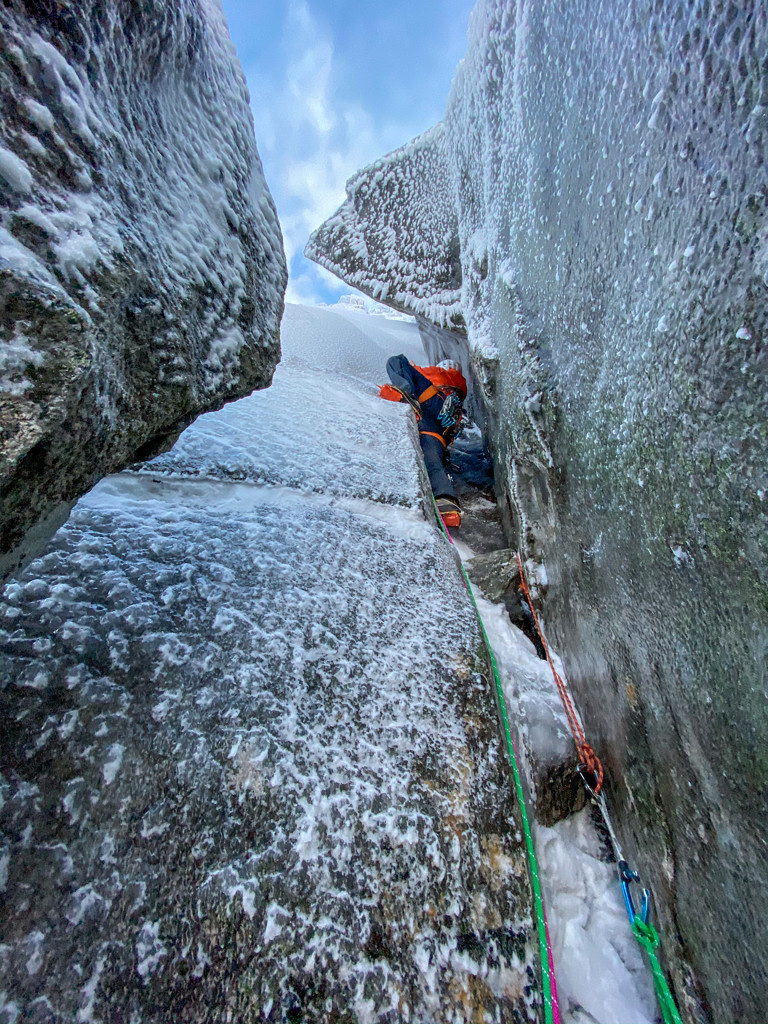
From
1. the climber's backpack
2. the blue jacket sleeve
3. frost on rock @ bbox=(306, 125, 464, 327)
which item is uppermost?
frost on rock @ bbox=(306, 125, 464, 327)

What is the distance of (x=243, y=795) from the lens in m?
0.87

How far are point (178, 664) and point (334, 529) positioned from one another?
75 centimetres

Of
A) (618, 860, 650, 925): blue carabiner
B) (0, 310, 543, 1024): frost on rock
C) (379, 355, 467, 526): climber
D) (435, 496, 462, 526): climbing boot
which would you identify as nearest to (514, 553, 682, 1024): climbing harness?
(618, 860, 650, 925): blue carabiner

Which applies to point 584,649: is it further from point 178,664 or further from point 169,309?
point 169,309

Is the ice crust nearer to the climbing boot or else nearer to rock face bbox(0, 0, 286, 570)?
rock face bbox(0, 0, 286, 570)

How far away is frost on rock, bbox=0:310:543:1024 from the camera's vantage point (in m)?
0.70

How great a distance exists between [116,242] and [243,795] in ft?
3.12

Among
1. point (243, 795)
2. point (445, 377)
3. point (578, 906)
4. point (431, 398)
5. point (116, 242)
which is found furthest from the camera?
point (445, 377)

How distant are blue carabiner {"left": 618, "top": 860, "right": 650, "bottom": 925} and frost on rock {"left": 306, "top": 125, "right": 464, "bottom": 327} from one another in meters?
3.57

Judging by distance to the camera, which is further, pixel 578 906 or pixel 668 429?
pixel 578 906

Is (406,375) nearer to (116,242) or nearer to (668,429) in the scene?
(668,429)

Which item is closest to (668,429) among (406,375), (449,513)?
(449,513)

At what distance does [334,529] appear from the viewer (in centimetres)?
163

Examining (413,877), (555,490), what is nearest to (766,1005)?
(413,877)
